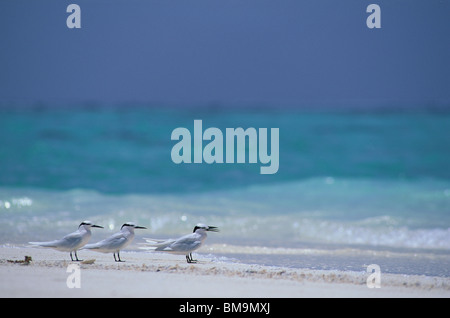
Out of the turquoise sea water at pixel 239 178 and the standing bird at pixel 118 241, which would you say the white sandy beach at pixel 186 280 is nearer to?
the standing bird at pixel 118 241

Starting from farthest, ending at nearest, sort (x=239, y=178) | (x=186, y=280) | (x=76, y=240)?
(x=239, y=178) → (x=76, y=240) → (x=186, y=280)

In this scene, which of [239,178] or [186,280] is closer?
[186,280]

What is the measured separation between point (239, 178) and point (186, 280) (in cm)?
628

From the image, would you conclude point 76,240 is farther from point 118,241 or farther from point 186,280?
point 186,280

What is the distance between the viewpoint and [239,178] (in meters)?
9.63

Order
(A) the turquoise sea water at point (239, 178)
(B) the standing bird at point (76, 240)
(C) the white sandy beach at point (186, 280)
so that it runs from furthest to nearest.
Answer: (A) the turquoise sea water at point (239, 178) → (B) the standing bird at point (76, 240) → (C) the white sandy beach at point (186, 280)

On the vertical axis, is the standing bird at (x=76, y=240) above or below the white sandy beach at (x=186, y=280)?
above

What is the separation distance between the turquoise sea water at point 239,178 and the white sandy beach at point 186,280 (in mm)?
1189

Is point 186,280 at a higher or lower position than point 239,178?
lower

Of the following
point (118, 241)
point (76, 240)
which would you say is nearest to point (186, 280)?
point (118, 241)

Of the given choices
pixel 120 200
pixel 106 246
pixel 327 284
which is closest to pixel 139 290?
pixel 106 246

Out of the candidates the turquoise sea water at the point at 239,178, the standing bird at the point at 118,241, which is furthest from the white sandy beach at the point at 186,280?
the turquoise sea water at the point at 239,178

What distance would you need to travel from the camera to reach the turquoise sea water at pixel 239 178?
18.9 feet
